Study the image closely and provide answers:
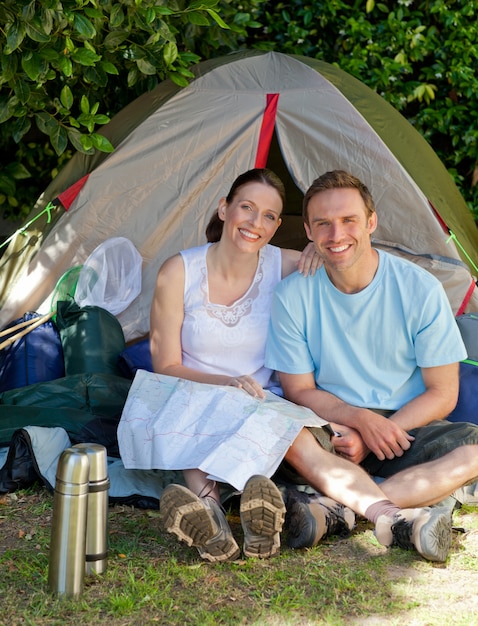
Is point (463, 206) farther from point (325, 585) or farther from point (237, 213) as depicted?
point (325, 585)

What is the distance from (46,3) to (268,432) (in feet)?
5.91

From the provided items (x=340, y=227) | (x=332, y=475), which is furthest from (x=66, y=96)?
(x=332, y=475)

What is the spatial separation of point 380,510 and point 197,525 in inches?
20.4

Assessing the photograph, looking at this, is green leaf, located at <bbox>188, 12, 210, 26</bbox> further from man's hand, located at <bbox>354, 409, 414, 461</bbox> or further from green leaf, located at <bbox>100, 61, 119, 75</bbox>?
man's hand, located at <bbox>354, 409, 414, 461</bbox>

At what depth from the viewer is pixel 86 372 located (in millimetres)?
3455

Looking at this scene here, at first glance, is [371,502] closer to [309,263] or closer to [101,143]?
[309,263]

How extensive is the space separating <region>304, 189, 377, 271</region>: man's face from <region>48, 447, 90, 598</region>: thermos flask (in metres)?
1.11

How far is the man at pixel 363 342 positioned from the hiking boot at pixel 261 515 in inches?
18.6

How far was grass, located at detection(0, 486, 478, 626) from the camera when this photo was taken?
1.98 metres

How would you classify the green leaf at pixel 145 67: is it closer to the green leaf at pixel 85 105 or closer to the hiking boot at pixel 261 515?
the green leaf at pixel 85 105

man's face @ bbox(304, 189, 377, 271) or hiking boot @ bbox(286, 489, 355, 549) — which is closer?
hiking boot @ bbox(286, 489, 355, 549)

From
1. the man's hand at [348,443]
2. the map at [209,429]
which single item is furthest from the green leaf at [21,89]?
the man's hand at [348,443]

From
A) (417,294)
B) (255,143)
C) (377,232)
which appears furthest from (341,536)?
(255,143)

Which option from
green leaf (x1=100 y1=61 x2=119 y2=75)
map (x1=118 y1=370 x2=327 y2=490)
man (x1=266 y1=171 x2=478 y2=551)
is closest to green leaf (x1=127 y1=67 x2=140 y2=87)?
green leaf (x1=100 y1=61 x2=119 y2=75)
